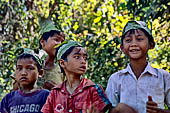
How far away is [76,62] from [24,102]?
70 centimetres

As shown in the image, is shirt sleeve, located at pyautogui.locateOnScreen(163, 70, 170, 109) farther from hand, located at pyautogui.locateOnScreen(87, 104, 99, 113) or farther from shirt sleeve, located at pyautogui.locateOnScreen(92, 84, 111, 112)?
hand, located at pyautogui.locateOnScreen(87, 104, 99, 113)

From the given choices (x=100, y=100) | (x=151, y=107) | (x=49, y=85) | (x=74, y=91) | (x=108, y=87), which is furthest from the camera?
(x=49, y=85)

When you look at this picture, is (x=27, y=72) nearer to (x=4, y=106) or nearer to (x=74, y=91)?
(x=4, y=106)

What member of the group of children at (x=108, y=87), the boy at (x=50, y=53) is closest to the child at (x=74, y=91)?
the group of children at (x=108, y=87)

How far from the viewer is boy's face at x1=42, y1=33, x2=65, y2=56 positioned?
349cm

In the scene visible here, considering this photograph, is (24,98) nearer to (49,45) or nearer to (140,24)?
(49,45)

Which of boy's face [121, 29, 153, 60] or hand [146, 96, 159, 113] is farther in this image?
boy's face [121, 29, 153, 60]

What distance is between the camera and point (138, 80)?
2.56 metres

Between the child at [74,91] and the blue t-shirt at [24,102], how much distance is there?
0.21m

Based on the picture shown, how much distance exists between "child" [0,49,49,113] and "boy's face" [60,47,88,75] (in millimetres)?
409

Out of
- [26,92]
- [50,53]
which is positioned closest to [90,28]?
[50,53]

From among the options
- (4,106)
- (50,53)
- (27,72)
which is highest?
(50,53)

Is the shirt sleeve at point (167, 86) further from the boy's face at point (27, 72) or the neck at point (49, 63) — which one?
the neck at point (49, 63)

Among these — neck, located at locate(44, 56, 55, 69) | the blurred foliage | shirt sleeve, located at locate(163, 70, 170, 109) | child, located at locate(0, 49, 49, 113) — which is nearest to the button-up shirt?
child, located at locate(0, 49, 49, 113)
